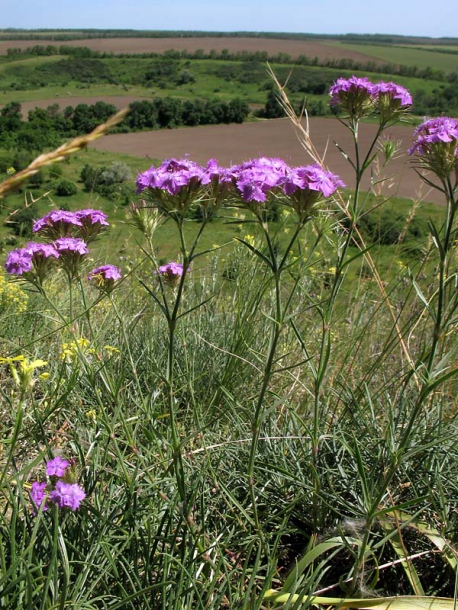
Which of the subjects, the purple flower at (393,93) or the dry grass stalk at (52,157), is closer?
the dry grass stalk at (52,157)

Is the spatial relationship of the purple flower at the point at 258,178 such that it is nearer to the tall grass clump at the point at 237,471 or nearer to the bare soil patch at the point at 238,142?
the tall grass clump at the point at 237,471

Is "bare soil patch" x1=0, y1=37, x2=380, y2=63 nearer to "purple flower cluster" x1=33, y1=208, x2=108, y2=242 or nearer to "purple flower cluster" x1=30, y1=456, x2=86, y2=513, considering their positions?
"purple flower cluster" x1=33, y1=208, x2=108, y2=242

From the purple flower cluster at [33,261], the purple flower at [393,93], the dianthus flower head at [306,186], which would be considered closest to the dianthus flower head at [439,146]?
the purple flower at [393,93]

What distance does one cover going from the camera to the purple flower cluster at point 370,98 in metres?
1.96

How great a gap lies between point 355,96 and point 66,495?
1.57m

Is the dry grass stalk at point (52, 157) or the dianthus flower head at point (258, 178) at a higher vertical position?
the dry grass stalk at point (52, 157)

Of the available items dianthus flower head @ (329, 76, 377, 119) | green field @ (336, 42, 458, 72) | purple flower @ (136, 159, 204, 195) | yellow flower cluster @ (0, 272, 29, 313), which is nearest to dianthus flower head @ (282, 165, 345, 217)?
purple flower @ (136, 159, 204, 195)

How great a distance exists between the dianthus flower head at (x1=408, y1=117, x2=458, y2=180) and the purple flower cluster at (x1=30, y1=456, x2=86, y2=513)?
1288mm

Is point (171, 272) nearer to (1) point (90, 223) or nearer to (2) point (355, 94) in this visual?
(1) point (90, 223)

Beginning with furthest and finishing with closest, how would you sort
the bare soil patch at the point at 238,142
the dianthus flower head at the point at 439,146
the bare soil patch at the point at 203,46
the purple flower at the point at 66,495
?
the bare soil patch at the point at 203,46
the bare soil patch at the point at 238,142
the dianthus flower head at the point at 439,146
the purple flower at the point at 66,495

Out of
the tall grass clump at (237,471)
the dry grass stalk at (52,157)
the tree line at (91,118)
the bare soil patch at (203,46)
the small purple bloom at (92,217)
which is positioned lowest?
the tree line at (91,118)

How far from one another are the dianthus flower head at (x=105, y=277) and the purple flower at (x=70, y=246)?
0.18 m

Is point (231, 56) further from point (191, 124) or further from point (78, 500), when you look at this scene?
point (78, 500)

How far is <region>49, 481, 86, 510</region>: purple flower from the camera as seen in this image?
4.17ft
